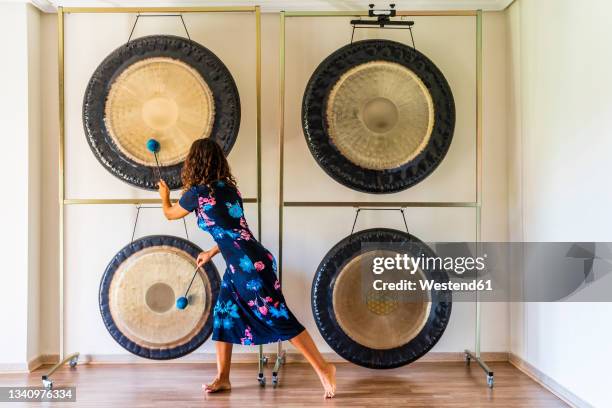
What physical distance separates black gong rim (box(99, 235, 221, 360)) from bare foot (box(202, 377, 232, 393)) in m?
0.23

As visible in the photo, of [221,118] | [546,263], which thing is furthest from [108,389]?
[546,263]

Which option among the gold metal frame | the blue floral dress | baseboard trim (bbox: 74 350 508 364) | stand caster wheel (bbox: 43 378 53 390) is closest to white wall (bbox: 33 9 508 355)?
baseboard trim (bbox: 74 350 508 364)

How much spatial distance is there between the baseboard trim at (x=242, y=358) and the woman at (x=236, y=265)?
47 cm

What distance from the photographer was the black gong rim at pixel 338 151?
2.58m

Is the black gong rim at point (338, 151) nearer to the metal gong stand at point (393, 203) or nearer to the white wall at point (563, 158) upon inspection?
the metal gong stand at point (393, 203)

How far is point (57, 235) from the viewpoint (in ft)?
9.52

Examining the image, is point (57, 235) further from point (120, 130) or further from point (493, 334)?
point (493, 334)

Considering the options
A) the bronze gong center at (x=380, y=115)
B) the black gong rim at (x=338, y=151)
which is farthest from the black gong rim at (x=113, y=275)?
the bronze gong center at (x=380, y=115)

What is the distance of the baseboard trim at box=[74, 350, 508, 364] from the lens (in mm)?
2854


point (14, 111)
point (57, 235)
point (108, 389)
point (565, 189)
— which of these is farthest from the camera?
point (57, 235)

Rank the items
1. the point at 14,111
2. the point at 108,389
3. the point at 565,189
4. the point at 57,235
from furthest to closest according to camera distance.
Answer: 1. the point at 57,235
2. the point at 14,111
3. the point at 108,389
4. the point at 565,189

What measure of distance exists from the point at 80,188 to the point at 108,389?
1.13 m

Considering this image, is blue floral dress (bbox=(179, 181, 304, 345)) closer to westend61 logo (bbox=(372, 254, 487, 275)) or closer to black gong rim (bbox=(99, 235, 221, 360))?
black gong rim (bbox=(99, 235, 221, 360))

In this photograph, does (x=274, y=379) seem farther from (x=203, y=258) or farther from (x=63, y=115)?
(x=63, y=115)
